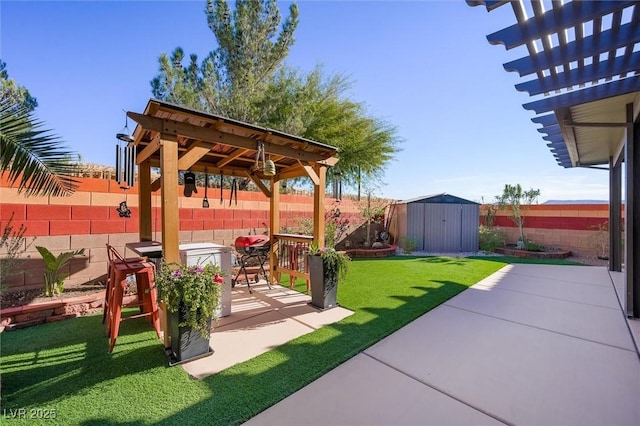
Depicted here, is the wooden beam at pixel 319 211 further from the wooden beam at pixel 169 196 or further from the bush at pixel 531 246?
the bush at pixel 531 246

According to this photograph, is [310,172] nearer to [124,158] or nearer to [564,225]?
[124,158]

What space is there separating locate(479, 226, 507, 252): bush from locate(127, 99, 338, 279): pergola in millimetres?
7932

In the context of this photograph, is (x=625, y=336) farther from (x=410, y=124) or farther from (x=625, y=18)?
(x=410, y=124)

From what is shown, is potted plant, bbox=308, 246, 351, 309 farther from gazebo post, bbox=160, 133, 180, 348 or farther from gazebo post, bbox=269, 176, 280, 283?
gazebo post, bbox=160, 133, 180, 348

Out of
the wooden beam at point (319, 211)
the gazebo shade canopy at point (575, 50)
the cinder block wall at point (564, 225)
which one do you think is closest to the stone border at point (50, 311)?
the wooden beam at point (319, 211)

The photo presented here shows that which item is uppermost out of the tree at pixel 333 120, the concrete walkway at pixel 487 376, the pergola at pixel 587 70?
the tree at pixel 333 120

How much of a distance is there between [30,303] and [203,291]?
2.62 metres

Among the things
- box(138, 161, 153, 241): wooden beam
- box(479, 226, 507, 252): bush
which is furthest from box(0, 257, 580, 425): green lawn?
box(479, 226, 507, 252): bush

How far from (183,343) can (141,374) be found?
0.36 m

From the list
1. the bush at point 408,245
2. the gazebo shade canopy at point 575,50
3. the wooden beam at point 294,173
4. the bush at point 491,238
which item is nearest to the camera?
the gazebo shade canopy at point 575,50

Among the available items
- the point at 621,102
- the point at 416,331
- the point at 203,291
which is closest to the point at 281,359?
the point at 203,291

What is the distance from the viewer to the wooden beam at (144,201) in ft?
13.4

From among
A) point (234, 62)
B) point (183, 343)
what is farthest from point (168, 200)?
point (234, 62)

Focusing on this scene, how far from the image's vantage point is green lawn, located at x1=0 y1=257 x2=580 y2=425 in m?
1.87
